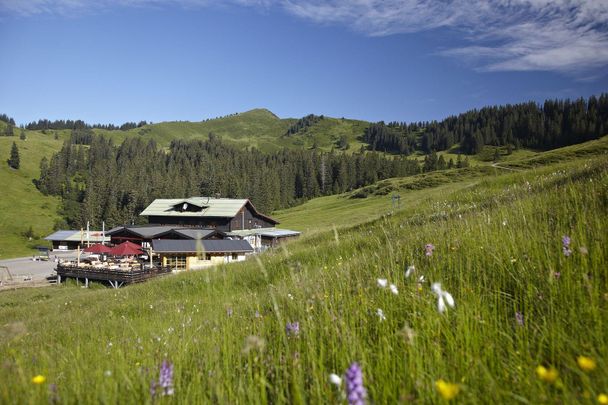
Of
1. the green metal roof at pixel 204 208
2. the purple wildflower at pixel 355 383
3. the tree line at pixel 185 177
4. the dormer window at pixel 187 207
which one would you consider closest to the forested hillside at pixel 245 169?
the tree line at pixel 185 177

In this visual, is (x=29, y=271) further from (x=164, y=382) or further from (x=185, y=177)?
(x=185, y=177)

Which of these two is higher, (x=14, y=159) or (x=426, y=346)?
(x=14, y=159)

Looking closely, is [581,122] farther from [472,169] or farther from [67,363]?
[67,363]

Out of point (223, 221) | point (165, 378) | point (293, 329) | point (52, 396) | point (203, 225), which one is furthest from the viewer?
point (203, 225)

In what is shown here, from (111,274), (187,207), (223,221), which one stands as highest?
(187,207)

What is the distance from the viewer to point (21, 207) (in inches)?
4813

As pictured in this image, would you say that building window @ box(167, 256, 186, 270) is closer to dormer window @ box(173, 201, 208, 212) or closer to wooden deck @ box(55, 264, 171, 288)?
wooden deck @ box(55, 264, 171, 288)

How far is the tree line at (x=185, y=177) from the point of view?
119750 mm

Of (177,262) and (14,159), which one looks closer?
(177,262)

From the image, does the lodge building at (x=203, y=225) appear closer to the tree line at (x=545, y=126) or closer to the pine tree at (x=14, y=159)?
the pine tree at (x=14, y=159)

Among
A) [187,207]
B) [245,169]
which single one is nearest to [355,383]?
[187,207]

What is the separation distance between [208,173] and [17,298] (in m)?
122

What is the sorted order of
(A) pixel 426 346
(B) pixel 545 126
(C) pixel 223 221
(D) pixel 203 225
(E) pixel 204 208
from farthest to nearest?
(B) pixel 545 126 < (E) pixel 204 208 < (D) pixel 203 225 < (C) pixel 223 221 < (A) pixel 426 346

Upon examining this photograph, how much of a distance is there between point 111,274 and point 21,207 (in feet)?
367
